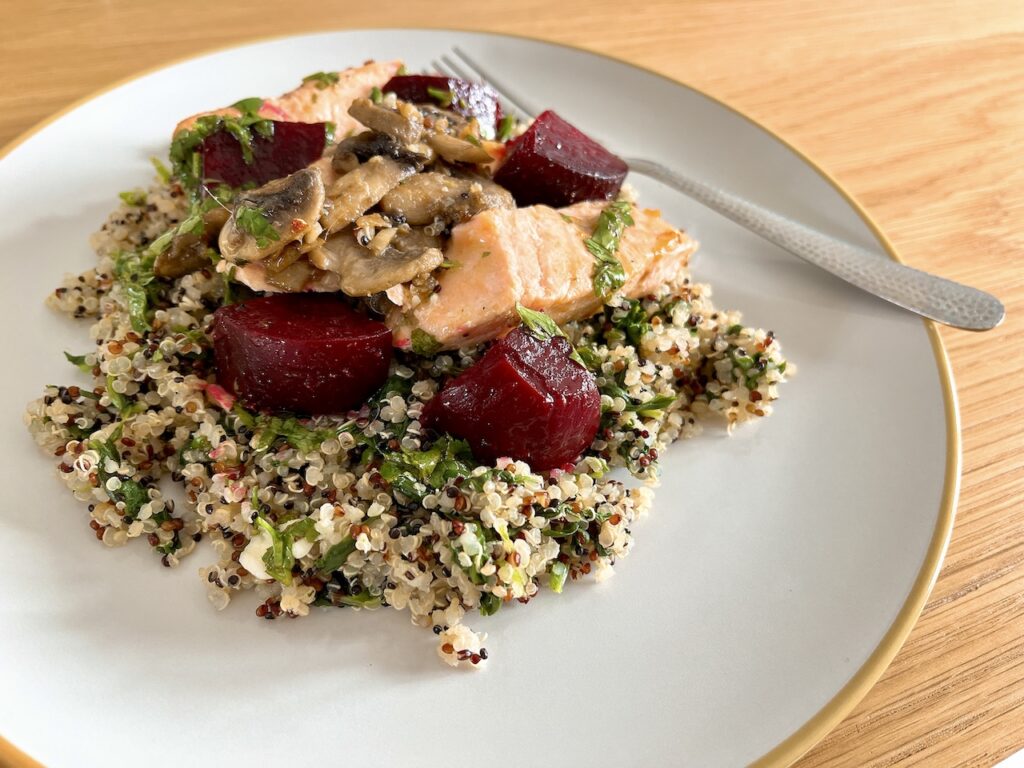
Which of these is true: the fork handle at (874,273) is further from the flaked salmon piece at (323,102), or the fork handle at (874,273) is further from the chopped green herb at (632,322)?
the flaked salmon piece at (323,102)

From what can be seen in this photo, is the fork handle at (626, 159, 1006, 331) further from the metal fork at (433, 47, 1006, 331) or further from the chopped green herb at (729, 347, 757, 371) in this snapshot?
the chopped green herb at (729, 347, 757, 371)

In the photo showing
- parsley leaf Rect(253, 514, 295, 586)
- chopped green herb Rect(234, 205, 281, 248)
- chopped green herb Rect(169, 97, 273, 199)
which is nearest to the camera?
parsley leaf Rect(253, 514, 295, 586)

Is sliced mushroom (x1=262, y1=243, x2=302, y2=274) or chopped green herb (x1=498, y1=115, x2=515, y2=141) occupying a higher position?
sliced mushroom (x1=262, y1=243, x2=302, y2=274)

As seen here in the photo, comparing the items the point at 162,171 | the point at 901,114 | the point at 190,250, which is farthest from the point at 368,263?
the point at 901,114

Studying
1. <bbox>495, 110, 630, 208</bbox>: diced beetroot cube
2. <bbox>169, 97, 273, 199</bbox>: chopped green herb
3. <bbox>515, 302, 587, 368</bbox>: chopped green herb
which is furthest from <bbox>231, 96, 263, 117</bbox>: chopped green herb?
<bbox>515, 302, 587, 368</bbox>: chopped green herb

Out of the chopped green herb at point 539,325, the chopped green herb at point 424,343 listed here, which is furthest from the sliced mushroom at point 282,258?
the chopped green herb at point 539,325

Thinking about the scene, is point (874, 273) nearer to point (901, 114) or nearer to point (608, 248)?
point (608, 248)

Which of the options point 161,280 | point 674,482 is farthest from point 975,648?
point 161,280
